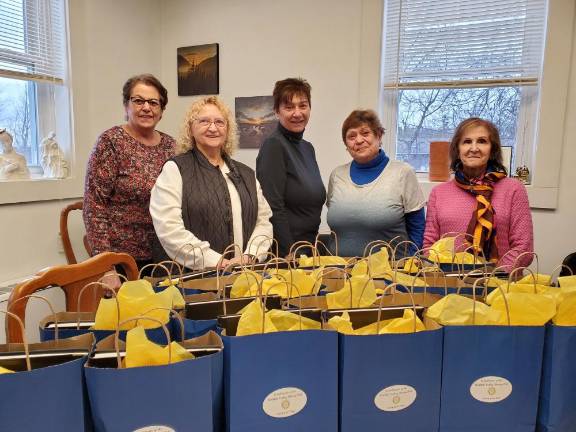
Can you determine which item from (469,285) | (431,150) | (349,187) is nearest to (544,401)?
(469,285)

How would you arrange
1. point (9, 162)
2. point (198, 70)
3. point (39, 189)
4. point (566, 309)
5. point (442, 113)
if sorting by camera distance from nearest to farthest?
1. point (566, 309)
2. point (9, 162)
3. point (39, 189)
4. point (442, 113)
5. point (198, 70)

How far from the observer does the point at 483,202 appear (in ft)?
5.24

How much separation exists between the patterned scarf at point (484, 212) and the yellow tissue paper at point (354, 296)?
75 centimetres

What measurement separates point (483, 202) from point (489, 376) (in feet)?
3.19

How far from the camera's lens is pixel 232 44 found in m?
3.28

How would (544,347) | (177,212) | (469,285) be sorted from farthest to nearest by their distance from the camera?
1. (177,212)
2. (469,285)
3. (544,347)

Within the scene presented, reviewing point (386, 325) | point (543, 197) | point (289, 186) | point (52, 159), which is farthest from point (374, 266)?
point (52, 159)

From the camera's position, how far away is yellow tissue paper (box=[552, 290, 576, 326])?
0.80 metres

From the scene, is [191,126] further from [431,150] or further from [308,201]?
[431,150]

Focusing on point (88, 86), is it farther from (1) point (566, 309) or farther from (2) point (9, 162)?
(1) point (566, 309)

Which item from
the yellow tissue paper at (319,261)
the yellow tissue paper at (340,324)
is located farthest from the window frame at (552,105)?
the yellow tissue paper at (340,324)

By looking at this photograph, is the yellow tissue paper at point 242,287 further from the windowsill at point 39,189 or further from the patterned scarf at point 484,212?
the windowsill at point 39,189

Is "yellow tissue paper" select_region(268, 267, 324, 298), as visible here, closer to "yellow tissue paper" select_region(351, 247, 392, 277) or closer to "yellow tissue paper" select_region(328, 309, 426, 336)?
"yellow tissue paper" select_region(351, 247, 392, 277)

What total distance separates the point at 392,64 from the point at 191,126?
179cm
